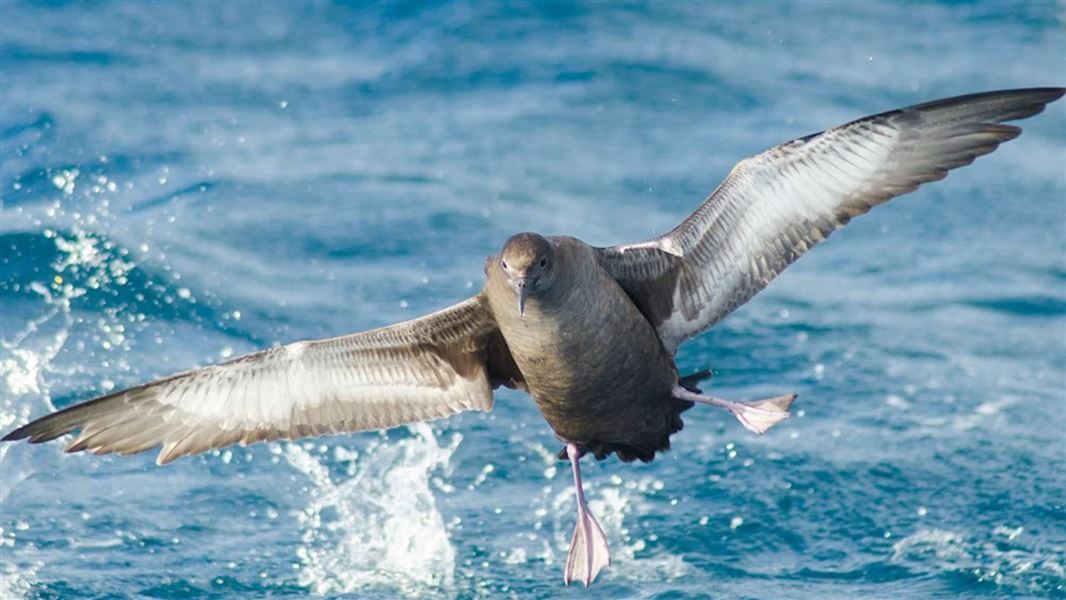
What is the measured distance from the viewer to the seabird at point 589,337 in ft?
25.3

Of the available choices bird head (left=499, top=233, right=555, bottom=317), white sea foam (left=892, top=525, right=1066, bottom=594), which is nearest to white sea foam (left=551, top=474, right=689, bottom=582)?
white sea foam (left=892, top=525, right=1066, bottom=594)

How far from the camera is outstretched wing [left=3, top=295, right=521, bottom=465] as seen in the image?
27.3 ft

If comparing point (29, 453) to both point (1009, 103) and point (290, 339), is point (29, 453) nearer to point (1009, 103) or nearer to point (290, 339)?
point (290, 339)

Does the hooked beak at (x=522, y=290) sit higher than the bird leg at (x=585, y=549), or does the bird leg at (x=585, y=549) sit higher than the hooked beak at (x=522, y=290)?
the hooked beak at (x=522, y=290)

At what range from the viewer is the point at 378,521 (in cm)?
1045

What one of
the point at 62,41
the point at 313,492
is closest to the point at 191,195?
the point at 62,41

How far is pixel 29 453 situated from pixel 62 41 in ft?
22.2

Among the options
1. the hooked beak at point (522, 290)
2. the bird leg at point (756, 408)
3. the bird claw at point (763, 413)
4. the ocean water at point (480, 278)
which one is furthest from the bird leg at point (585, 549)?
Answer: the hooked beak at point (522, 290)

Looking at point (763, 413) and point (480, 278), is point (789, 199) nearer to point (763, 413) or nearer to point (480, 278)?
point (763, 413)

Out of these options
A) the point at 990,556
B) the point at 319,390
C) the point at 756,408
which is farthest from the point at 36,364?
the point at 990,556

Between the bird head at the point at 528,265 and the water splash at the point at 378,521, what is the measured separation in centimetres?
283

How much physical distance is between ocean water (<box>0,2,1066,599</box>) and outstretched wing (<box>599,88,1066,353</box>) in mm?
2064

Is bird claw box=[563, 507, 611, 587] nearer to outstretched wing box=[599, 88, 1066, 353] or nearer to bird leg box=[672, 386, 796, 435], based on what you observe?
bird leg box=[672, 386, 796, 435]

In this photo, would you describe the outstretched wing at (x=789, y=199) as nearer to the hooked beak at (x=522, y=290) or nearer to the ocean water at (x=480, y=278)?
the hooked beak at (x=522, y=290)
